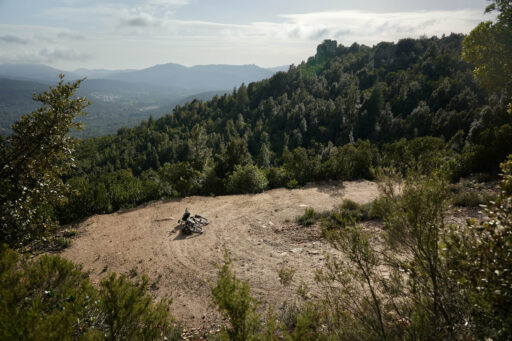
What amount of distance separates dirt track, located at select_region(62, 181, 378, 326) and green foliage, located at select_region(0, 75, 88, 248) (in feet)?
13.7

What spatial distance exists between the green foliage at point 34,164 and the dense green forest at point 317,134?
31.1 inches

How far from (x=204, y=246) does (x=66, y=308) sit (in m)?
7.61

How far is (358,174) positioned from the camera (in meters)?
20.9

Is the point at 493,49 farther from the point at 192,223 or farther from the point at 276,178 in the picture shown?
the point at 276,178

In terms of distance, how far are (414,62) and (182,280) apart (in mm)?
117174

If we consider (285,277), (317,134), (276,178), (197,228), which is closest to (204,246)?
(197,228)

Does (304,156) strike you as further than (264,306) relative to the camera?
Yes

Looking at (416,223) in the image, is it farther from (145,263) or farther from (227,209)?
(227,209)

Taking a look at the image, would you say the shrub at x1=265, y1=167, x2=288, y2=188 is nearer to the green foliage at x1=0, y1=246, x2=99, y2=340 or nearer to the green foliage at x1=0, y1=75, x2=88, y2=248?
the green foliage at x1=0, y1=75, x2=88, y2=248

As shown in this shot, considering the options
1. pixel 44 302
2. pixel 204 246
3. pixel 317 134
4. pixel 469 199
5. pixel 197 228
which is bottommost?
pixel 317 134

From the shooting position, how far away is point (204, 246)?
10844 millimetres

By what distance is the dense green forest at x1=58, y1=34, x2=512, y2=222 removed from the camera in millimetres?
17500

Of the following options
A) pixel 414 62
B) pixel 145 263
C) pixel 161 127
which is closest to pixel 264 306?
pixel 145 263

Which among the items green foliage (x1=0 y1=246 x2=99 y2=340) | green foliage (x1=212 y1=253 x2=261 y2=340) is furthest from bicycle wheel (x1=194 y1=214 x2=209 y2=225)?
green foliage (x1=212 y1=253 x2=261 y2=340)
